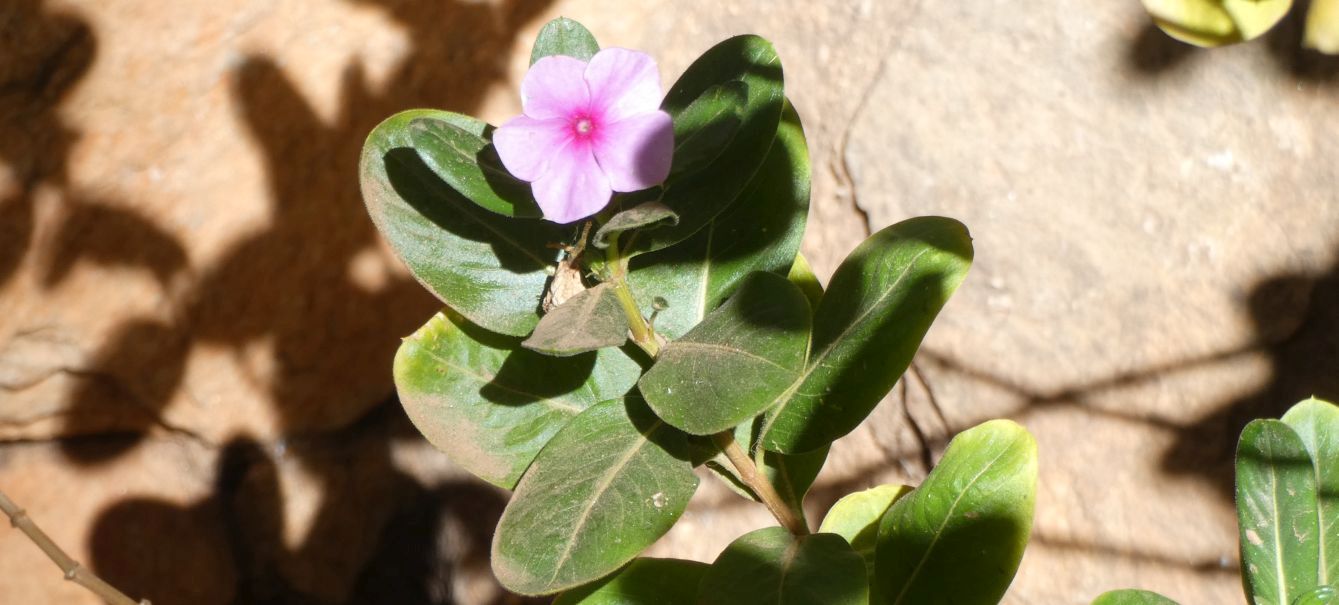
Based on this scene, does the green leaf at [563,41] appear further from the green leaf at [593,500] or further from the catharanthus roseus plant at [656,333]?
the green leaf at [593,500]

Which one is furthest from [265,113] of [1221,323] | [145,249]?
[1221,323]

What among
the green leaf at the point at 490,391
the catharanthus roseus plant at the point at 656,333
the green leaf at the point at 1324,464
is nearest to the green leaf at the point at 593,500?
the catharanthus roseus plant at the point at 656,333

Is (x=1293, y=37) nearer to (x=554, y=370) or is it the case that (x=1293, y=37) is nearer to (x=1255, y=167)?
(x=1255, y=167)

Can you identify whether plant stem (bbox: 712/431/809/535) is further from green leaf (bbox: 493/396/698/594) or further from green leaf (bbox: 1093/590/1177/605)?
green leaf (bbox: 1093/590/1177/605)

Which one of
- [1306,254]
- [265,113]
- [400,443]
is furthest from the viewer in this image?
[400,443]

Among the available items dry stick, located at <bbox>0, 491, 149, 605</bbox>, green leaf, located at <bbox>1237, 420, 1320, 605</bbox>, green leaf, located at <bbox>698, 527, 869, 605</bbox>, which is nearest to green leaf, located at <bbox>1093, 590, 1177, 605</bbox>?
green leaf, located at <bbox>1237, 420, 1320, 605</bbox>

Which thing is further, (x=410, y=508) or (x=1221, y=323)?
(x=410, y=508)

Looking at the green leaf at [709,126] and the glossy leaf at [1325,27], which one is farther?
the glossy leaf at [1325,27]
